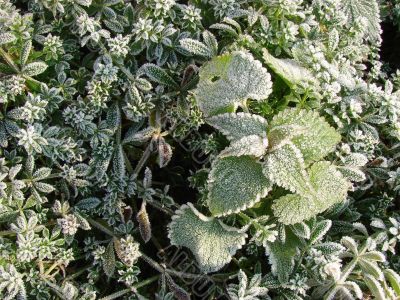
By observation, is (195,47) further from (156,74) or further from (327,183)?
(327,183)

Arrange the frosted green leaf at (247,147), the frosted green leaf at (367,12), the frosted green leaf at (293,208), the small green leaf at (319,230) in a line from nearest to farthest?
1. the frosted green leaf at (247,147)
2. the frosted green leaf at (293,208)
3. the small green leaf at (319,230)
4. the frosted green leaf at (367,12)

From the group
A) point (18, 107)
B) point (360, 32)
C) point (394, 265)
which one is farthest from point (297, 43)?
point (18, 107)

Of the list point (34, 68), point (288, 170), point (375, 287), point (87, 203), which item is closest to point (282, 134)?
point (288, 170)

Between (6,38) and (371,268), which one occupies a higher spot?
(6,38)

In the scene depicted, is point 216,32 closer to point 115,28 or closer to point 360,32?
point 115,28

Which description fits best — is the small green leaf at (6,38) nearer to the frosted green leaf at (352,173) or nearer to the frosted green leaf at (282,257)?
the frosted green leaf at (282,257)

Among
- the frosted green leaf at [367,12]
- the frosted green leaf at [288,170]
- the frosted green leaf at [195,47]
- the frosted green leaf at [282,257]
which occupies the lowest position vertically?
the frosted green leaf at [282,257]

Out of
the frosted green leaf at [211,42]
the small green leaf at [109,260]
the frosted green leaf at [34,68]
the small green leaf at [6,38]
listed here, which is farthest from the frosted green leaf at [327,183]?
the small green leaf at [6,38]
